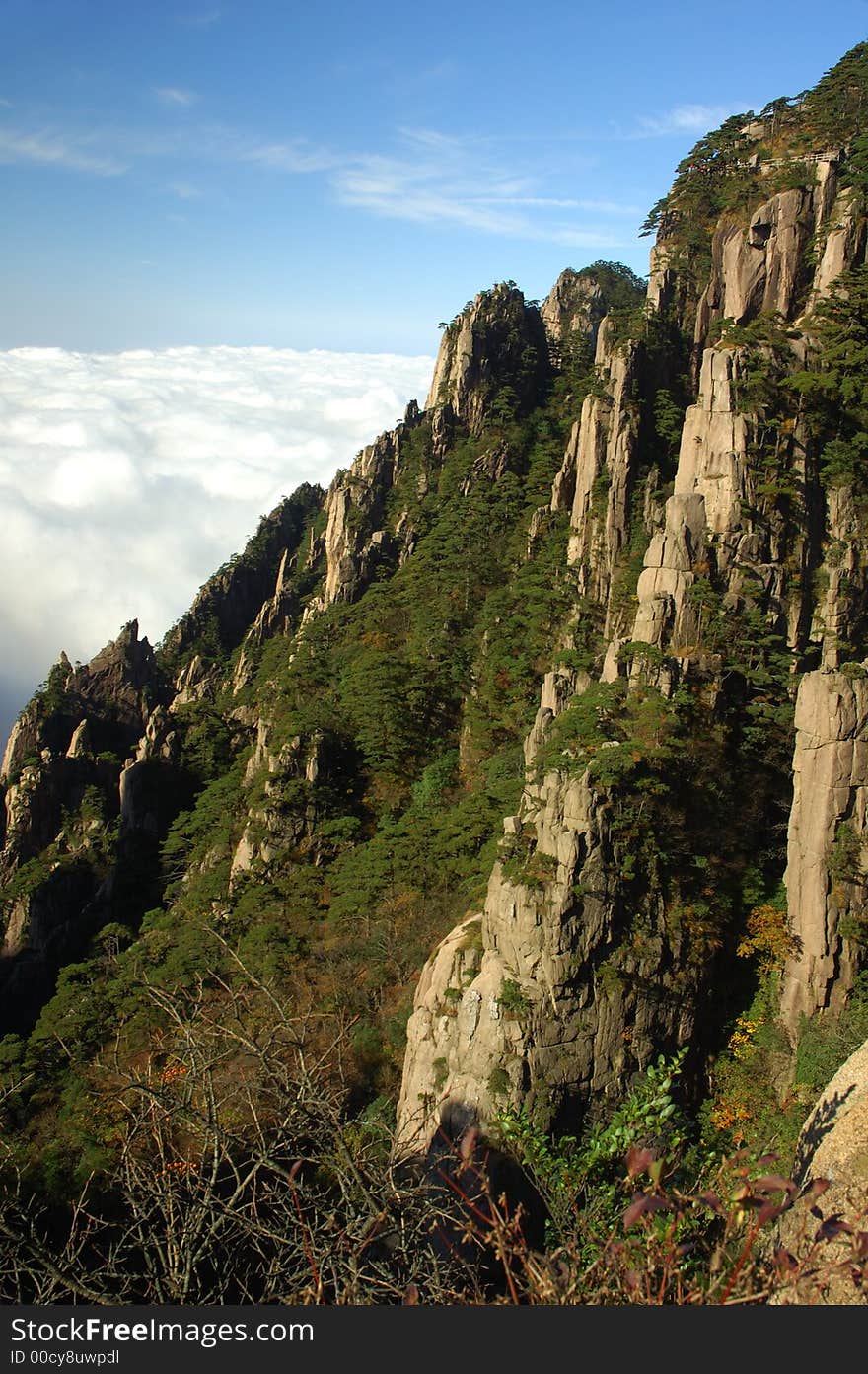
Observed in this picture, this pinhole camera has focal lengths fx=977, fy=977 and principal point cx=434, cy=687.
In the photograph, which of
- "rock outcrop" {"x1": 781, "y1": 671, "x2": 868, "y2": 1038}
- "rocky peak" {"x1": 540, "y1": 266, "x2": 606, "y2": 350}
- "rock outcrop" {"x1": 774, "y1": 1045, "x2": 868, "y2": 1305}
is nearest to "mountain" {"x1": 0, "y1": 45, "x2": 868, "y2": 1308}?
"rock outcrop" {"x1": 781, "y1": 671, "x2": 868, "y2": 1038}

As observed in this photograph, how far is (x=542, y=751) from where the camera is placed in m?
27.7

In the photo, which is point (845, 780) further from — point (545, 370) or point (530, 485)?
point (545, 370)

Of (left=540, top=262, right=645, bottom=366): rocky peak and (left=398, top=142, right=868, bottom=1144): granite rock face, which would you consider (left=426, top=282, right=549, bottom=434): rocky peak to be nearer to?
(left=540, top=262, right=645, bottom=366): rocky peak

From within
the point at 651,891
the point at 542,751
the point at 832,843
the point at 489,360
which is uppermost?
the point at 489,360

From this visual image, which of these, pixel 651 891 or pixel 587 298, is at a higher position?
pixel 587 298

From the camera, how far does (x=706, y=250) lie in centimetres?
4684

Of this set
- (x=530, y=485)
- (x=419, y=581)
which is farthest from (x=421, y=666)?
(x=530, y=485)

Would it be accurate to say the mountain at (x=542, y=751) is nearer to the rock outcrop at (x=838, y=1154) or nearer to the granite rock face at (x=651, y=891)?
the granite rock face at (x=651, y=891)

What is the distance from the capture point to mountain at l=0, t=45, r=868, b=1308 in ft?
72.2

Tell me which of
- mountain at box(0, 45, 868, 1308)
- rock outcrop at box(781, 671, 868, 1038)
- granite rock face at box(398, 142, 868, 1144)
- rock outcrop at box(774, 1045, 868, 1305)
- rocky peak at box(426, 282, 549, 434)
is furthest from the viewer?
rocky peak at box(426, 282, 549, 434)

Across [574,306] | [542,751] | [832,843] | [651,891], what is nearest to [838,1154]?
[651,891]

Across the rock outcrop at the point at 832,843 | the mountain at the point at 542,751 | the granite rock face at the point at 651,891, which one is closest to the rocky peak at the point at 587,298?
the mountain at the point at 542,751

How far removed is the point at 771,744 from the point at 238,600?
52.4 metres

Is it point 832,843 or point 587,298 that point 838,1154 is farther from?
point 587,298
